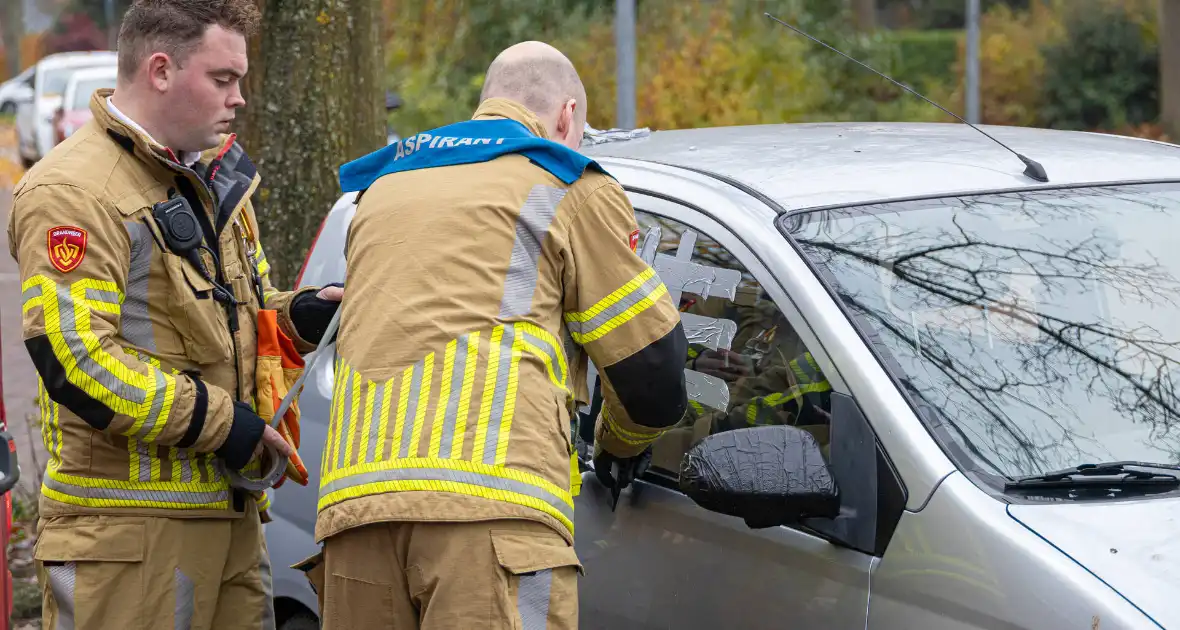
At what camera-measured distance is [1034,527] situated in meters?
2.26

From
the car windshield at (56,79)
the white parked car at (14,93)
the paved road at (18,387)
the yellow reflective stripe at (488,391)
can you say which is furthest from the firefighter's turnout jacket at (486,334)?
the white parked car at (14,93)

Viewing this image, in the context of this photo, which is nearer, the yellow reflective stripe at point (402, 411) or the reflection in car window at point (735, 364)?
the yellow reflective stripe at point (402, 411)

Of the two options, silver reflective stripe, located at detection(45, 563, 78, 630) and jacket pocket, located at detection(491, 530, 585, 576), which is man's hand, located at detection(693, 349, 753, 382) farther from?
silver reflective stripe, located at detection(45, 563, 78, 630)

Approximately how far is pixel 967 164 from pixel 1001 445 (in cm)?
83

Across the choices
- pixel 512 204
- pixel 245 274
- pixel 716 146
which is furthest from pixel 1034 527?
pixel 245 274

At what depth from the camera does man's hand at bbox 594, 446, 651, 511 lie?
2.91 meters

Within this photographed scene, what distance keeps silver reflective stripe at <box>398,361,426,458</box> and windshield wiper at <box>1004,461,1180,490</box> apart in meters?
0.99

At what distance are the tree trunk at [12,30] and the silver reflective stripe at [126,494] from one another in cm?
4521

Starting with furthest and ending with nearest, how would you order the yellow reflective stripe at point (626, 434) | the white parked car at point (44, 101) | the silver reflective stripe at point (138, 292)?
the white parked car at point (44, 101), the silver reflective stripe at point (138, 292), the yellow reflective stripe at point (626, 434)

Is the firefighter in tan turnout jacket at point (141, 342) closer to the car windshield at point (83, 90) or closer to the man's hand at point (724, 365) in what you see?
the man's hand at point (724, 365)

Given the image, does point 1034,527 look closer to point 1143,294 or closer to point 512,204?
point 1143,294

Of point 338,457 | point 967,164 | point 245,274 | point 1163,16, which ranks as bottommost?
point 338,457

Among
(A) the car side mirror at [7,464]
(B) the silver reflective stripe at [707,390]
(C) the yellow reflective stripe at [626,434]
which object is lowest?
(A) the car side mirror at [7,464]

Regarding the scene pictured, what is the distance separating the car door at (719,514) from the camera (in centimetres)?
250
